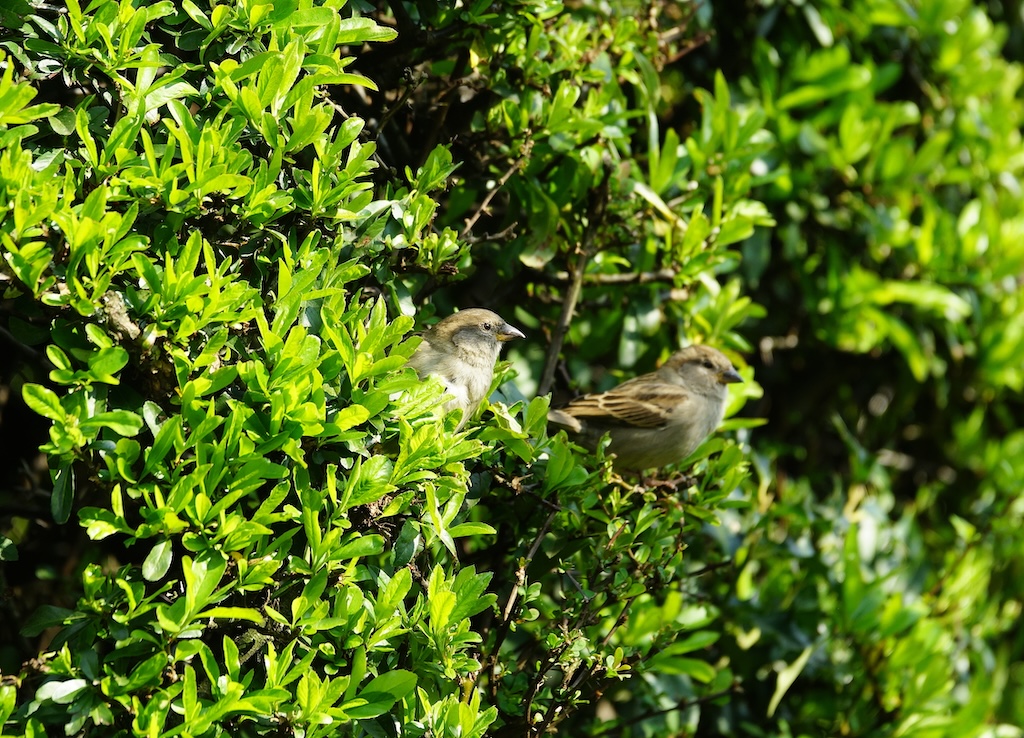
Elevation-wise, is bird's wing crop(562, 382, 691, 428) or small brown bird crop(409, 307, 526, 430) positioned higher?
small brown bird crop(409, 307, 526, 430)

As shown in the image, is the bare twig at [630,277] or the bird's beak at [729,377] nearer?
the bare twig at [630,277]

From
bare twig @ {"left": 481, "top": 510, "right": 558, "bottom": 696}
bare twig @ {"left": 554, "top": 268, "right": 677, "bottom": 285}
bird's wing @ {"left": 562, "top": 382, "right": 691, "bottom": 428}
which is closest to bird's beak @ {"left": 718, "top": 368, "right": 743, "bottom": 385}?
bird's wing @ {"left": 562, "top": 382, "right": 691, "bottom": 428}

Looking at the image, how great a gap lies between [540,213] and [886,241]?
209 cm

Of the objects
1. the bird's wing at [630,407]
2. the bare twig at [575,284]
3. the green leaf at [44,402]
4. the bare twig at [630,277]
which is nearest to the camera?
the green leaf at [44,402]

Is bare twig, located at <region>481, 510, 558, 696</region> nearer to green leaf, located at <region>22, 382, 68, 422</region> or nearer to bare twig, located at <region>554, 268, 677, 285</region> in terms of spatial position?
bare twig, located at <region>554, 268, 677, 285</region>

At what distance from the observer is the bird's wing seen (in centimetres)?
360

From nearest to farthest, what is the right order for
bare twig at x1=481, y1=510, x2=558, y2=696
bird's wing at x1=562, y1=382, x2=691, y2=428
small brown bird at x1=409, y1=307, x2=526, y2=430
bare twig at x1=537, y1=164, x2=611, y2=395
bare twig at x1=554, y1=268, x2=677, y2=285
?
bare twig at x1=481, y1=510, x2=558, y2=696, small brown bird at x1=409, y1=307, x2=526, y2=430, bare twig at x1=537, y1=164, x2=611, y2=395, bare twig at x1=554, y1=268, x2=677, y2=285, bird's wing at x1=562, y1=382, x2=691, y2=428

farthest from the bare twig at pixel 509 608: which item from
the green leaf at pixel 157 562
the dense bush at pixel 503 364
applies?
the green leaf at pixel 157 562

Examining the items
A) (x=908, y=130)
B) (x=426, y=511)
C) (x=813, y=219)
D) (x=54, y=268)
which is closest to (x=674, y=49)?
(x=813, y=219)

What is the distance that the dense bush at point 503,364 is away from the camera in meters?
1.98

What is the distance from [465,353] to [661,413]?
42.0 inches

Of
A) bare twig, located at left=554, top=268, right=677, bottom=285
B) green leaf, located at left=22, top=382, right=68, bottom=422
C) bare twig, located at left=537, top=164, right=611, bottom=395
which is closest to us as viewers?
green leaf, located at left=22, top=382, right=68, bottom=422

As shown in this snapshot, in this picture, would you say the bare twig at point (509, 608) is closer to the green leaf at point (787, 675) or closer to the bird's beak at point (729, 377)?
the bird's beak at point (729, 377)

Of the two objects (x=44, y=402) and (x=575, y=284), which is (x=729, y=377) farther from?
(x=44, y=402)
